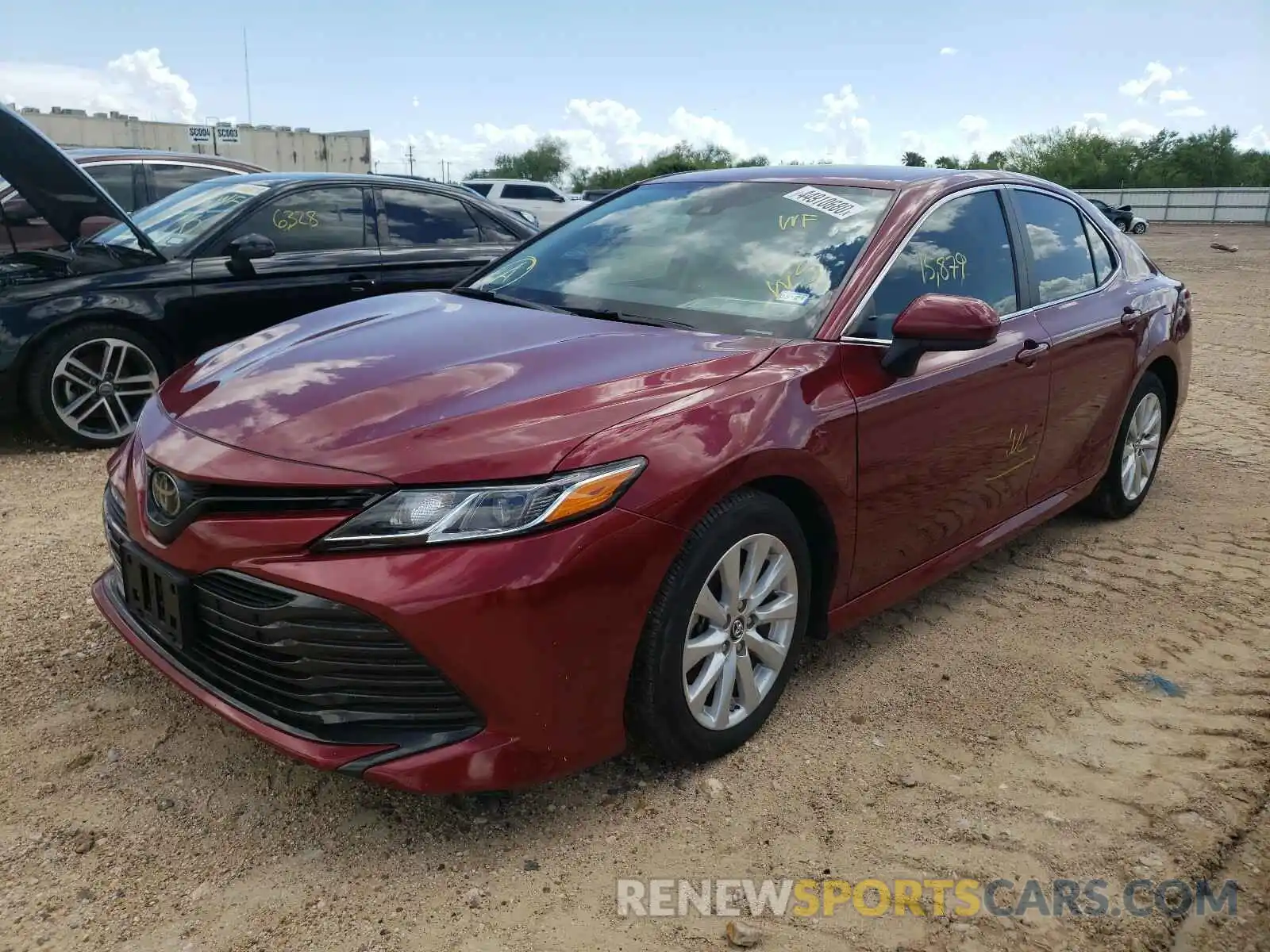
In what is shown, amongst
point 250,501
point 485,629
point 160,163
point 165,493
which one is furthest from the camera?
point 160,163

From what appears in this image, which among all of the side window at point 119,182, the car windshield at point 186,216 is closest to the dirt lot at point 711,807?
the car windshield at point 186,216

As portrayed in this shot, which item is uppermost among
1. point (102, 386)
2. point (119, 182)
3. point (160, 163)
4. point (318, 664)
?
point (160, 163)

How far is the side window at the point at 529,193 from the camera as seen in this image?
76.1 ft

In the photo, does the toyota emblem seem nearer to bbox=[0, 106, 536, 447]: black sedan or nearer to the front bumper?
the front bumper

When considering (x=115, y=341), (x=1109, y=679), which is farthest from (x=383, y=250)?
(x=1109, y=679)

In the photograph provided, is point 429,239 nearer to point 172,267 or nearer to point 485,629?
point 172,267

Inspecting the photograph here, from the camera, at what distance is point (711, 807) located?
2.53 m

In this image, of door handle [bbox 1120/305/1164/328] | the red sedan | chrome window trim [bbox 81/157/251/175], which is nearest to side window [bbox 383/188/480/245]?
chrome window trim [bbox 81/157/251/175]

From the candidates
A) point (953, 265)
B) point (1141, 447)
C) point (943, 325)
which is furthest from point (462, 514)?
point (1141, 447)

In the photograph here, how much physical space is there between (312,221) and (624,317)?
376 cm

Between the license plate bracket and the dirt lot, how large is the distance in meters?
0.42

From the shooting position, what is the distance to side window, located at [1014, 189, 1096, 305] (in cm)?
382

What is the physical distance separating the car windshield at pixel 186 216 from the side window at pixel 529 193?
682 inches

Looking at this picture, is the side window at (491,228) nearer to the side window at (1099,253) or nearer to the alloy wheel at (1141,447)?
the side window at (1099,253)
